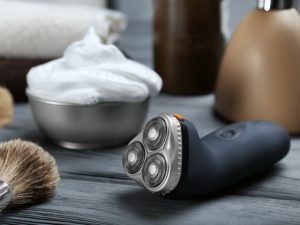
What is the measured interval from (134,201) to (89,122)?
100mm

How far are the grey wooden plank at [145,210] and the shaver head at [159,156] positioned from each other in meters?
0.02

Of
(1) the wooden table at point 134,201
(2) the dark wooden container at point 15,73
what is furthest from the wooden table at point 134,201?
(2) the dark wooden container at point 15,73

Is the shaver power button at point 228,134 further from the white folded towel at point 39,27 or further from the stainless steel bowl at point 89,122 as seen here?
the white folded towel at point 39,27

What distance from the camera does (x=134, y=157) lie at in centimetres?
41

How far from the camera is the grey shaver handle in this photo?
40 cm

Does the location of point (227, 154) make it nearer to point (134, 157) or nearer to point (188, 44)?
point (134, 157)

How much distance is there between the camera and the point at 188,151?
0.40m

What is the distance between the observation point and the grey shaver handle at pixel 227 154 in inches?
15.9

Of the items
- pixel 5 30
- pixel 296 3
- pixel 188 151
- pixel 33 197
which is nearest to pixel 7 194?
pixel 33 197

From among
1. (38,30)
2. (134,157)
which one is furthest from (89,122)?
(38,30)

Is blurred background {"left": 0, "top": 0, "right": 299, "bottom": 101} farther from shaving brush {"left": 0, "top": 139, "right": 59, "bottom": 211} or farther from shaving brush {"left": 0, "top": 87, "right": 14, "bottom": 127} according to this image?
shaving brush {"left": 0, "top": 139, "right": 59, "bottom": 211}

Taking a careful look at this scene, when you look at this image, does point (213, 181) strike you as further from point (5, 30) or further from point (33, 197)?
point (5, 30)

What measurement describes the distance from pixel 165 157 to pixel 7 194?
11cm

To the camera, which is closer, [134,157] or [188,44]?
[134,157]
